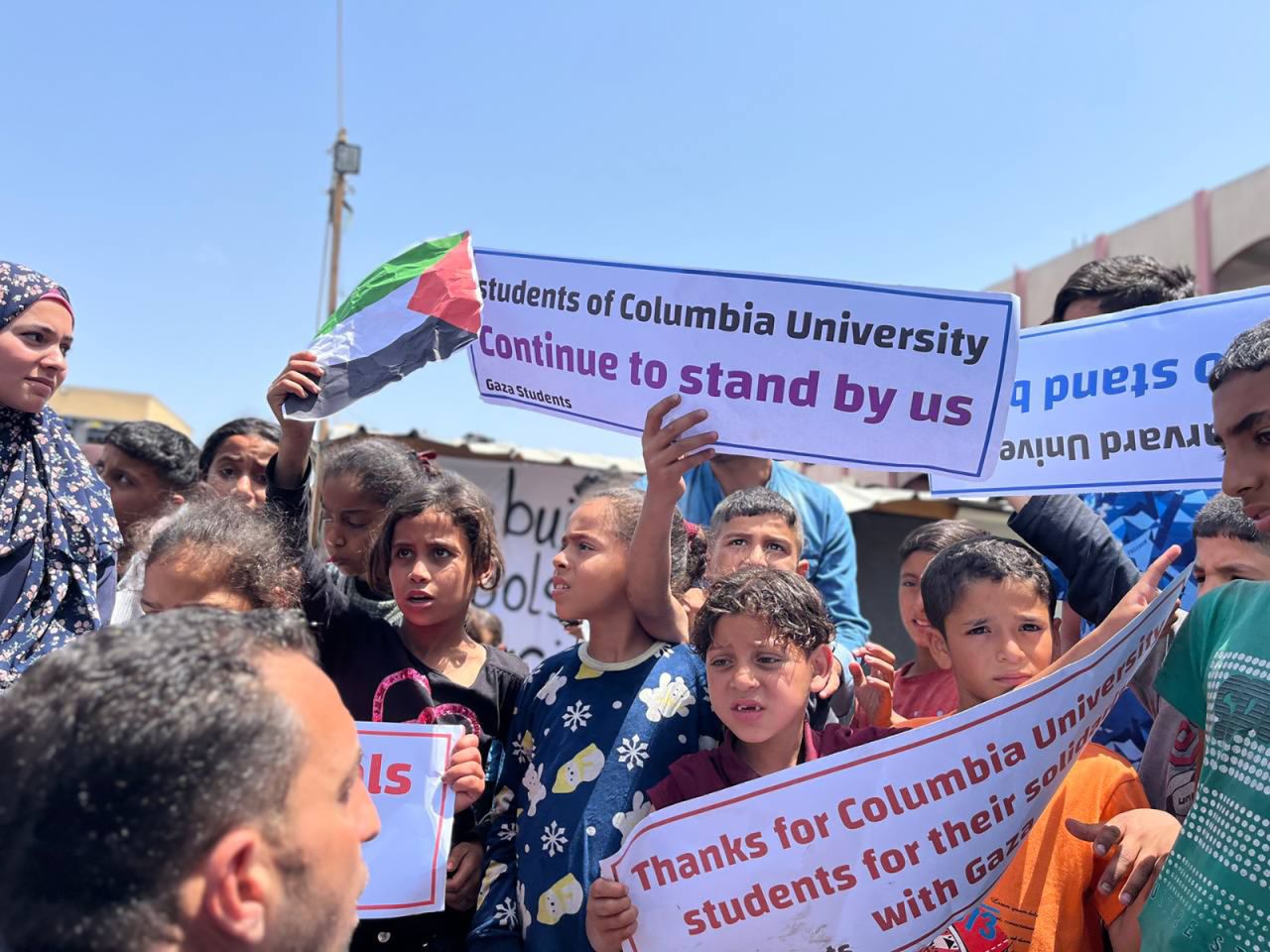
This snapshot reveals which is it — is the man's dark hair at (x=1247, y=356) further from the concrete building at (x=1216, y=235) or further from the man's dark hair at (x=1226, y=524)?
the concrete building at (x=1216, y=235)

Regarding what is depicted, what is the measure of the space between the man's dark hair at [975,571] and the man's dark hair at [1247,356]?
964 millimetres

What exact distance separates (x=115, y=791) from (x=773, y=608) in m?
1.63

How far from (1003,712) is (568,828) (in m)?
1.06

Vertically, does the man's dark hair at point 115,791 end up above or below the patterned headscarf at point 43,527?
below

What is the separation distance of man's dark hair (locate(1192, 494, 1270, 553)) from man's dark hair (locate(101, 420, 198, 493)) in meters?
3.86

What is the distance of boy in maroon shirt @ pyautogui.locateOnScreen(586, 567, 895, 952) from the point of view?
7.74 ft

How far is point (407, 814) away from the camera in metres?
2.42

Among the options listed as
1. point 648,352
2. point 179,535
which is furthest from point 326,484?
point 648,352

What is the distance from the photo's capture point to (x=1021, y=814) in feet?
6.81

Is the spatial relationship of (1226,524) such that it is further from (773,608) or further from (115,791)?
(115,791)

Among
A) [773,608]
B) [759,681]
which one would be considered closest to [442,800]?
[759,681]

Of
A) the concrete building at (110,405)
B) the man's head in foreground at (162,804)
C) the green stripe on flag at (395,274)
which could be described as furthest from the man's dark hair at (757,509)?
the concrete building at (110,405)

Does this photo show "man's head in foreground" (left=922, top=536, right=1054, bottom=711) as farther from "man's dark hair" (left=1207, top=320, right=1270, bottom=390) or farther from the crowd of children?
"man's dark hair" (left=1207, top=320, right=1270, bottom=390)

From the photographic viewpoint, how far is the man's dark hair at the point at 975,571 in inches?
109
